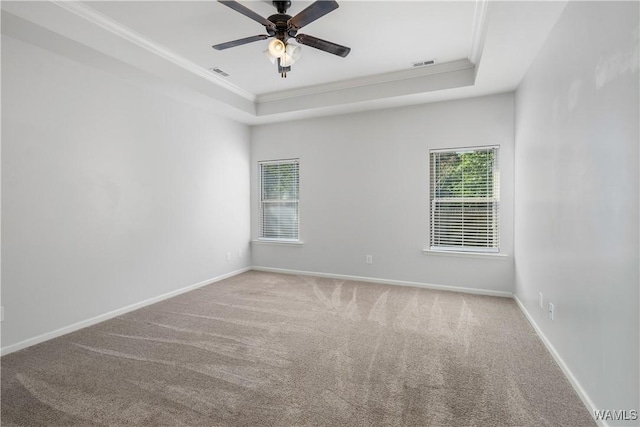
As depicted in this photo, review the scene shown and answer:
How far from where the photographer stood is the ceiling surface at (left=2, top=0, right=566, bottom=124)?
2629 mm

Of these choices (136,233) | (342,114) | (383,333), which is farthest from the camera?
(342,114)

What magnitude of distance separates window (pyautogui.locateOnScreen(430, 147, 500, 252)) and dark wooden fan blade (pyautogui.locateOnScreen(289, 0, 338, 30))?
8.95ft

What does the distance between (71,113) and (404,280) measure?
4.44 m

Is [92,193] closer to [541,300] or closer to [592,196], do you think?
[592,196]

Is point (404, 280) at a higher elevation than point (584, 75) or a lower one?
lower

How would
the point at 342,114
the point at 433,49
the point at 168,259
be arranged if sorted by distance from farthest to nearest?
the point at 342,114 → the point at 168,259 → the point at 433,49

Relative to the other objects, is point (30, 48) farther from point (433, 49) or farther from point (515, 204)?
point (515, 204)

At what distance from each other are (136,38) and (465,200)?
14.0ft

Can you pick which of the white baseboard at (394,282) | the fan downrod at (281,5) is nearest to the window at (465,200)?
the white baseboard at (394,282)

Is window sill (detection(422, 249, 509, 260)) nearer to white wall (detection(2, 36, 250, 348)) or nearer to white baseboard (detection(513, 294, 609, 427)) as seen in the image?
white baseboard (detection(513, 294, 609, 427))

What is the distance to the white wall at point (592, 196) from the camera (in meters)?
1.50

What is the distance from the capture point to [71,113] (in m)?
3.12

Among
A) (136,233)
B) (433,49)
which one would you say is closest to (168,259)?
(136,233)

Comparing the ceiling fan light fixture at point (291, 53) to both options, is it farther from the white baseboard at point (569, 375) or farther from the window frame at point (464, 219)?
the white baseboard at point (569, 375)
